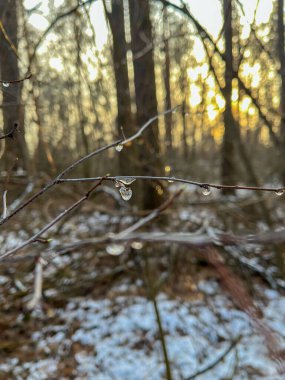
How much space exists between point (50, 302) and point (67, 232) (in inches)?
51.8

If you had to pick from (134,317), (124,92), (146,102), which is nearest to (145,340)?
(134,317)

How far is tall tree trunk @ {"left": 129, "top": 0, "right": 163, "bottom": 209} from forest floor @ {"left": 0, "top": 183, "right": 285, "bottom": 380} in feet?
1.86

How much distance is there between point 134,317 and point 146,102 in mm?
3085

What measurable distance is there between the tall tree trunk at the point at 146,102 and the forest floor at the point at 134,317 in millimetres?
567

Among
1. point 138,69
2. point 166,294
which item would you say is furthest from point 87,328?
point 138,69

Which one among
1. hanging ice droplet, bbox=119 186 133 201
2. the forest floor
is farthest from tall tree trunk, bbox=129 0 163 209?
hanging ice droplet, bbox=119 186 133 201

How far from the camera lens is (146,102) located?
5.88 meters

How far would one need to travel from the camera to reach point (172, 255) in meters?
5.23

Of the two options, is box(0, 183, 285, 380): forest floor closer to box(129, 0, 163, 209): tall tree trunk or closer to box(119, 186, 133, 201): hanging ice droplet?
box(129, 0, 163, 209): tall tree trunk

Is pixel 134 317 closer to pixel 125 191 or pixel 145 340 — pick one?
pixel 145 340

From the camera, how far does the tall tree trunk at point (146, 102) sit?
5074 mm

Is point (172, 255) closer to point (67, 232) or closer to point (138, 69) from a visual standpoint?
point (67, 232)

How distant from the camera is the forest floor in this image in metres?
3.56

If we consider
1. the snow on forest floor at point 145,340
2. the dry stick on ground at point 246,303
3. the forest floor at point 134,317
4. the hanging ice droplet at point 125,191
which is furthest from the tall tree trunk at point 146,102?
the dry stick on ground at point 246,303
